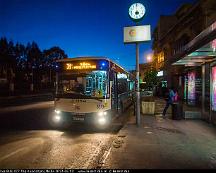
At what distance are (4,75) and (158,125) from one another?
7551cm

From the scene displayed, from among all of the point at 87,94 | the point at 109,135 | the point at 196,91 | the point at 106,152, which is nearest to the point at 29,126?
the point at 87,94

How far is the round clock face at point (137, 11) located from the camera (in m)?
15.4

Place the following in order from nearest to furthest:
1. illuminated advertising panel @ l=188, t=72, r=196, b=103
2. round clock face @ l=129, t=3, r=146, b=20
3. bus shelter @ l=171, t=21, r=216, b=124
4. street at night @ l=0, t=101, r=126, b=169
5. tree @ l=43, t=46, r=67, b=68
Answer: street at night @ l=0, t=101, r=126, b=169 < bus shelter @ l=171, t=21, r=216, b=124 < round clock face @ l=129, t=3, r=146, b=20 < illuminated advertising panel @ l=188, t=72, r=196, b=103 < tree @ l=43, t=46, r=67, b=68

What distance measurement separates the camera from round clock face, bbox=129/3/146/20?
605 inches

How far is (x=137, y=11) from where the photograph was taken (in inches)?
606

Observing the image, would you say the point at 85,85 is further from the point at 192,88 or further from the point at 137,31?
the point at 192,88

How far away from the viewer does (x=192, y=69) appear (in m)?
27.8

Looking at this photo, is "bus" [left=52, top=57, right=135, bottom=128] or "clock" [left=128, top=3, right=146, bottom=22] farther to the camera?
"clock" [left=128, top=3, right=146, bottom=22]

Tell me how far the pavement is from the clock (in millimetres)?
5476

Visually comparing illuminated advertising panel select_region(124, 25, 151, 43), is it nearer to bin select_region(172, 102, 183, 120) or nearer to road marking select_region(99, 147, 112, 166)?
bin select_region(172, 102, 183, 120)

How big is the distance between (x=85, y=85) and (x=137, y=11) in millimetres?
4690

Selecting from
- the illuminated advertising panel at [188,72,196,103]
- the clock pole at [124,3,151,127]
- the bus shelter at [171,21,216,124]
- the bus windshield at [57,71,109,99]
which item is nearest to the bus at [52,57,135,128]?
the bus windshield at [57,71,109,99]

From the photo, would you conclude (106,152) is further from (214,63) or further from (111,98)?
(214,63)

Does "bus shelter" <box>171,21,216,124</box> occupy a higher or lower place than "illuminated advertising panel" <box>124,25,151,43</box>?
lower
